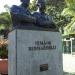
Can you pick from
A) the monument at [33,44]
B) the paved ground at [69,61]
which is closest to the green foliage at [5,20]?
the paved ground at [69,61]

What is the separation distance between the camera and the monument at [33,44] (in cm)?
923

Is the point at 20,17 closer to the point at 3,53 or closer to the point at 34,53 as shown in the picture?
the point at 34,53

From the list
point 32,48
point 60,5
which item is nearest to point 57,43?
point 32,48

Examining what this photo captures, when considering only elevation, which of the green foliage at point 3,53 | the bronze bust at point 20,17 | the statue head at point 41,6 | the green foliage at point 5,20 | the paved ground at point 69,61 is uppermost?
the green foliage at point 5,20

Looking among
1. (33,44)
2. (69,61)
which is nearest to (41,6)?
(33,44)

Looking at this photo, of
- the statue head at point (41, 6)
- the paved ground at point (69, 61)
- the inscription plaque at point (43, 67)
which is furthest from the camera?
the paved ground at point (69, 61)

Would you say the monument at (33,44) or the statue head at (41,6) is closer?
the monument at (33,44)

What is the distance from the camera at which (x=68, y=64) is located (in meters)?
22.2

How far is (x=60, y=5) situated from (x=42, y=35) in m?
22.5

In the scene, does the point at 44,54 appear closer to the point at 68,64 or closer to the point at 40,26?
the point at 40,26

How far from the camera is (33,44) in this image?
31.1 feet

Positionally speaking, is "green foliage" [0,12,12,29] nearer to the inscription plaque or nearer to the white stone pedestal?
the white stone pedestal

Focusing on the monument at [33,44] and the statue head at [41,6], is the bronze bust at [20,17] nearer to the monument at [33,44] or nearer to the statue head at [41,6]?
the monument at [33,44]

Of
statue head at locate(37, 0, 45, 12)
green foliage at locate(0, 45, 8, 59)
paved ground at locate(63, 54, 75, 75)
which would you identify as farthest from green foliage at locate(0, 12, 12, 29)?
statue head at locate(37, 0, 45, 12)
